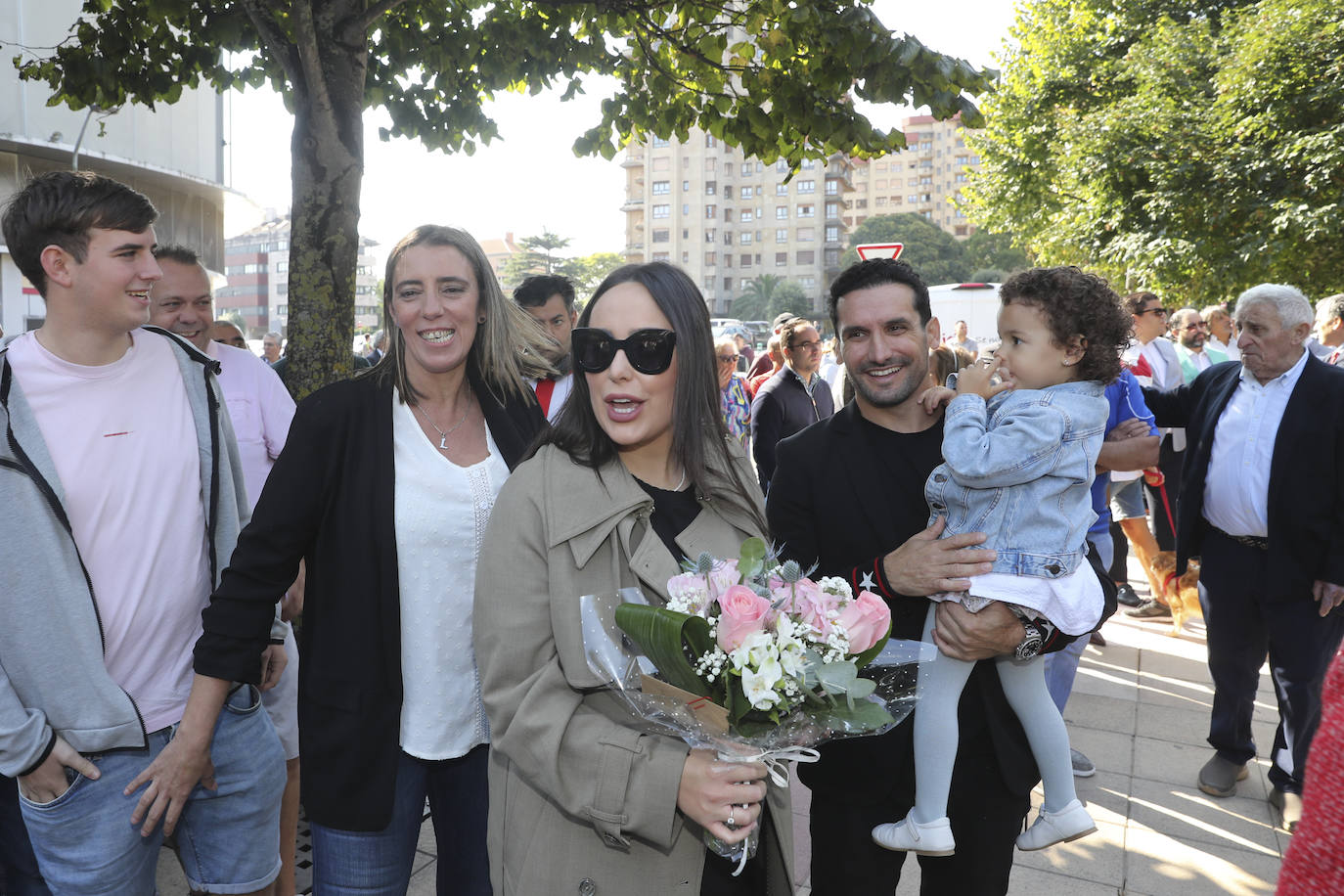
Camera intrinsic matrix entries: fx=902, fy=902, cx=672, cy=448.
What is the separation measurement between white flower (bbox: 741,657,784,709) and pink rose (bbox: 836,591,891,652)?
0.62ft

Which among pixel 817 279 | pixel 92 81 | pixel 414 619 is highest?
pixel 817 279

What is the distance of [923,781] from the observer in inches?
99.1

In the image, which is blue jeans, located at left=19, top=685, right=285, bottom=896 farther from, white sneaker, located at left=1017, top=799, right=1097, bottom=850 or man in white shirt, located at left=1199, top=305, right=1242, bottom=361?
man in white shirt, located at left=1199, top=305, right=1242, bottom=361

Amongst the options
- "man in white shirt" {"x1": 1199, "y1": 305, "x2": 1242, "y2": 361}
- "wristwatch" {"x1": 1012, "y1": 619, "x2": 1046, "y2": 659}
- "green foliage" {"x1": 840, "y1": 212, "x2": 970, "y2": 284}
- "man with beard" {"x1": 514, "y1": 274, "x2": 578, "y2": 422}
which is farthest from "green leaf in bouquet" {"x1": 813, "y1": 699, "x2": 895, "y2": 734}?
"green foliage" {"x1": 840, "y1": 212, "x2": 970, "y2": 284}

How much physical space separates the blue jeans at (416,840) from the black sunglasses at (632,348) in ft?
3.90

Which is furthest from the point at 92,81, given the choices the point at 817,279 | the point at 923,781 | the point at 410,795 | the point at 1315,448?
the point at 817,279

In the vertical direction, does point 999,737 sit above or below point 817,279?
below

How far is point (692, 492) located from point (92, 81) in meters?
5.38

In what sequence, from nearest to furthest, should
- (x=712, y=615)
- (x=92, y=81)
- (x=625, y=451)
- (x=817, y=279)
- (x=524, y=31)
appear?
(x=712, y=615)
(x=625, y=451)
(x=92, y=81)
(x=524, y=31)
(x=817, y=279)

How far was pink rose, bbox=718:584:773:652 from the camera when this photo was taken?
1.60 m

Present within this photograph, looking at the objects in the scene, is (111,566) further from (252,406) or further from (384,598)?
(252,406)

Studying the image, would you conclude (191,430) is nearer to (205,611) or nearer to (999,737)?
(205,611)

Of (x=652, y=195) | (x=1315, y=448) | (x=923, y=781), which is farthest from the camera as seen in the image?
(x=652, y=195)

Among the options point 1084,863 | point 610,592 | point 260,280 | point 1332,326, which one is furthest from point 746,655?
point 260,280
